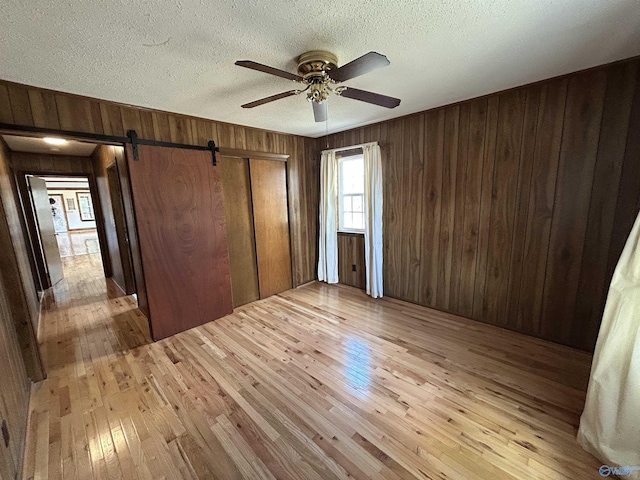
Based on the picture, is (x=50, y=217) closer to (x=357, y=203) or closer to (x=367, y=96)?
(x=357, y=203)

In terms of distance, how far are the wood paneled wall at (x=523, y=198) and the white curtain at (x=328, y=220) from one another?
871 mm

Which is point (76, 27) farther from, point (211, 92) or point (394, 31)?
→ point (394, 31)

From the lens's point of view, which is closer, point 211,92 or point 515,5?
point 515,5

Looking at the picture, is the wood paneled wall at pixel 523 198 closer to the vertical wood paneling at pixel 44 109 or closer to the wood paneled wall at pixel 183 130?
the wood paneled wall at pixel 183 130

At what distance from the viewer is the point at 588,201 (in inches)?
83.7

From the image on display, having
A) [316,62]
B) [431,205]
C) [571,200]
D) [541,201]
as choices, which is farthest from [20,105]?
Result: [571,200]

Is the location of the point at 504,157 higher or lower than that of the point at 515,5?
lower

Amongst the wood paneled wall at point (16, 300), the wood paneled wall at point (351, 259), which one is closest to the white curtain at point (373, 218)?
the wood paneled wall at point (351, 259)

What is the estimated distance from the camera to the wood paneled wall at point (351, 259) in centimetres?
392

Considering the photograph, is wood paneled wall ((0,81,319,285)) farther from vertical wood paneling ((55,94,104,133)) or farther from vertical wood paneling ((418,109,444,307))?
vertical wood paneling ((418,109,444,307))

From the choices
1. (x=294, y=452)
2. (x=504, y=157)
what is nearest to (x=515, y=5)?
(x=504, y=157)

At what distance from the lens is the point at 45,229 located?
4520mm

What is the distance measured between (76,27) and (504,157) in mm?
3356

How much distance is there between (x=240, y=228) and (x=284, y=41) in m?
2.38
